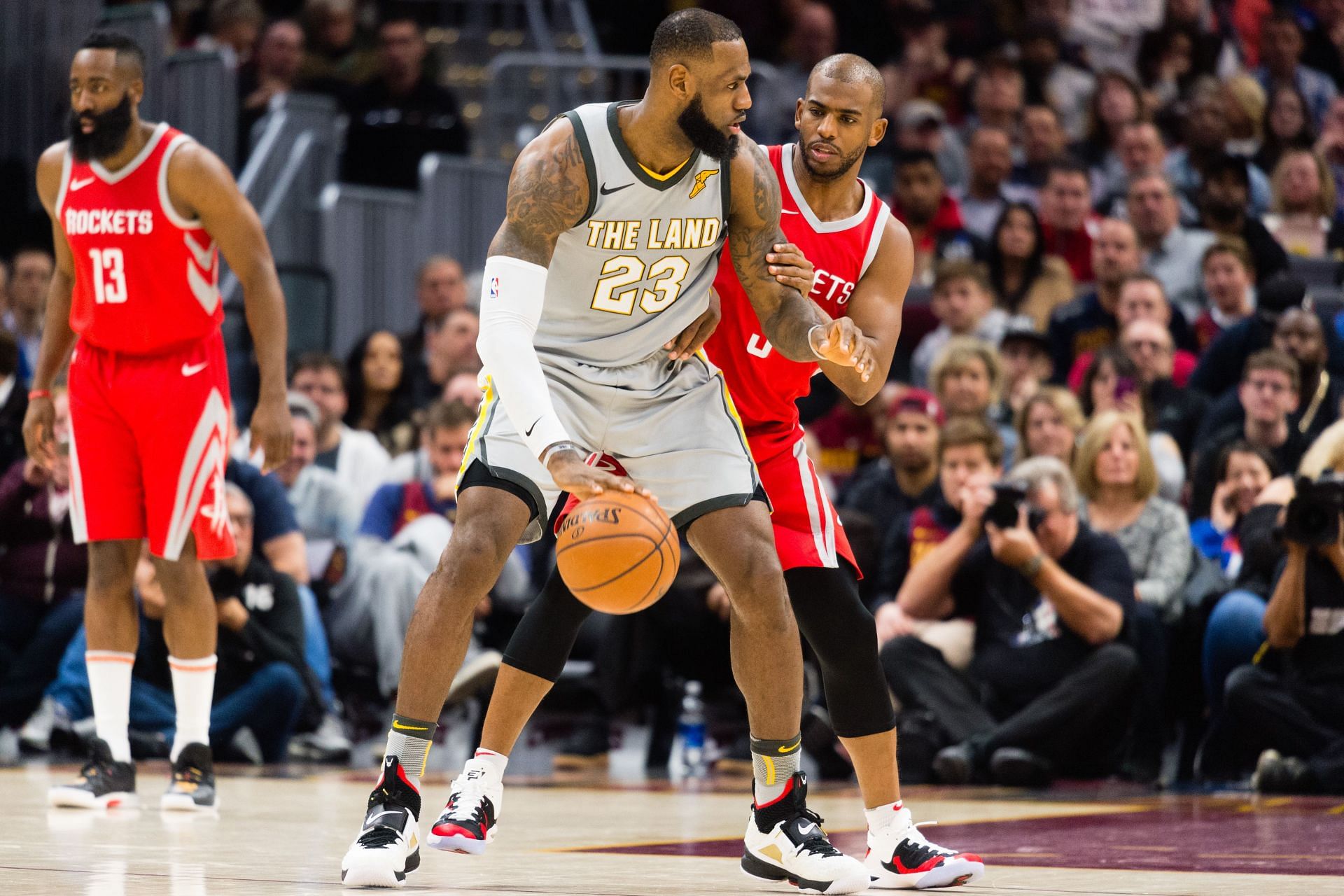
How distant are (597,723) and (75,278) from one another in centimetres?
343

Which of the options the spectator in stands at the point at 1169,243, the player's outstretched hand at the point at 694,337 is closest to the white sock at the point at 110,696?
the player's outstretched hand at the point at 694,337

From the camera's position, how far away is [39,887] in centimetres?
362

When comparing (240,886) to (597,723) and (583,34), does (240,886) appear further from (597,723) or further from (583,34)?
(583,34)

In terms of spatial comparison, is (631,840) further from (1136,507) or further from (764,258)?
(1136,507)

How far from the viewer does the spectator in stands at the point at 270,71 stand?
12.2 m

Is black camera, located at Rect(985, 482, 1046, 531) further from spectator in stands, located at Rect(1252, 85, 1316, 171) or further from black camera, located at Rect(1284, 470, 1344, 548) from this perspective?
spectator in stands, located at Rect(1252, 85, 1316, 171)

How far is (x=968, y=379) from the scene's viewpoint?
340 inches

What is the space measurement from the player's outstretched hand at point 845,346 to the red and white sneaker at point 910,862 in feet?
3.46

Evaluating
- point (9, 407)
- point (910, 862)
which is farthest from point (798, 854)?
point (9, 407)

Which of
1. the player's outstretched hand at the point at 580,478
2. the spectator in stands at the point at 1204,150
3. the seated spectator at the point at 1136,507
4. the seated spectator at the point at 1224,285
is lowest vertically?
the seated spectator at the point at 1136,507

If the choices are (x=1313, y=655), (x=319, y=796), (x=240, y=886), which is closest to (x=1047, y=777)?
(x=1313, y=655)

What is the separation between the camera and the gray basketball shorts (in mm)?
4031

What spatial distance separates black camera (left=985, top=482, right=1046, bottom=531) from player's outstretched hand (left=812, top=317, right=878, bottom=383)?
3.25 metres

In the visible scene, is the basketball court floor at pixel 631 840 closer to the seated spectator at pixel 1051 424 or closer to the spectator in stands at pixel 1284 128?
the seated spectator at pixel 1051 424
